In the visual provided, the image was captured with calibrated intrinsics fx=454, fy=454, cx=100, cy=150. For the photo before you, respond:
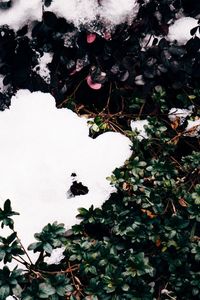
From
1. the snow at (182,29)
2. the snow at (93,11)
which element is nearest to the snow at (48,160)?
the snow at (93,11)

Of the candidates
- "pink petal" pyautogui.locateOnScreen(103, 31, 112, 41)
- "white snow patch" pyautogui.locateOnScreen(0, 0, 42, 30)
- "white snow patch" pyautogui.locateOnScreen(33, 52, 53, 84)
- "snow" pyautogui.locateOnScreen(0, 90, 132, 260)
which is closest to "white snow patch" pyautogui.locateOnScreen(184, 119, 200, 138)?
"snow" pyautogui.locateOnScreen(0, 90, 132, 260)

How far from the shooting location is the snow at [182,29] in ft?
6.51

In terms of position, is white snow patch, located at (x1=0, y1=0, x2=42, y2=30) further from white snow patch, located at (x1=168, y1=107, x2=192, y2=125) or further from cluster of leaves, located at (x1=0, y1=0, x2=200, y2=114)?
white snow patch, located at (x1=168, y1=107, x2=192, y2=125)

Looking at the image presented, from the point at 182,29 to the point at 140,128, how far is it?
478 mm

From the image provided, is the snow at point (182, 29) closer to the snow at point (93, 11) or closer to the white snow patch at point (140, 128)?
the snow at point (93, 11)

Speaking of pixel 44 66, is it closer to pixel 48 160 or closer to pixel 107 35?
pixel 107 35

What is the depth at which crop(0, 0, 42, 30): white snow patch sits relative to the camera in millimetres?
1970

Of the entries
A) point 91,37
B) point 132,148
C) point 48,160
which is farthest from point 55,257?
point 91,37

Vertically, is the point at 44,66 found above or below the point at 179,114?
above

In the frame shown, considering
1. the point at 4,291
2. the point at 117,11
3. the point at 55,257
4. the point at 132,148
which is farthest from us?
the point at 117,11

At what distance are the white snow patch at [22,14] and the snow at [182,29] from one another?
1.90ft

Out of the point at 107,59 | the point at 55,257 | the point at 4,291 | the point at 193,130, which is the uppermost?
the point at 107,59

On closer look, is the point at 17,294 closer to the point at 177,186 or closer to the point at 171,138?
the point at 177,186

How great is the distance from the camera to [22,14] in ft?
6.48
